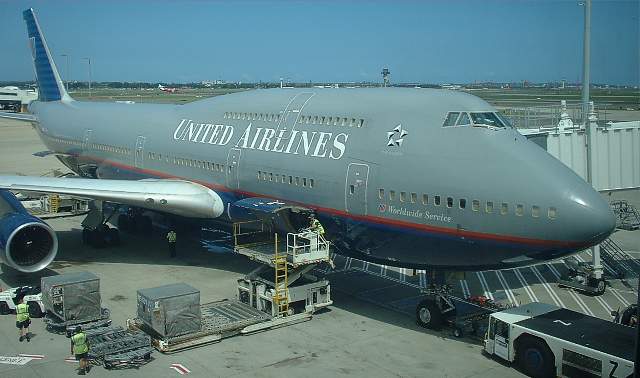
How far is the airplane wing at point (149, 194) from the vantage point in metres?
22.2

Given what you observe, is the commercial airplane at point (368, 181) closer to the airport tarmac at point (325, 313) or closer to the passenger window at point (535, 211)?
the passenger window at point (535, 211)

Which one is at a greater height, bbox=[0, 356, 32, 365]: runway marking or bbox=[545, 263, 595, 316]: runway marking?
bbox=[0, 356, 32, 365]: runway marking

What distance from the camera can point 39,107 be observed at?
126ft

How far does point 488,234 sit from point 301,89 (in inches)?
385

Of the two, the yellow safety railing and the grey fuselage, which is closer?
the grey fuselage

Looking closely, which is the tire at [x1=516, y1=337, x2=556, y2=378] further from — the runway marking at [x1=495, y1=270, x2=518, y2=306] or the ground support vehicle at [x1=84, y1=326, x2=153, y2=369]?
the ground support vehicle at [x1=84, y1=326, x2=153, y2=369]

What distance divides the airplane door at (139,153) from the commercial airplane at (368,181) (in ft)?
0.38

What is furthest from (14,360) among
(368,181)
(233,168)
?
(368,181)

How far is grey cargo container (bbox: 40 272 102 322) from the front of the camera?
55.6 ft

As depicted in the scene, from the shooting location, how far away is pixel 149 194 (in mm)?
22328

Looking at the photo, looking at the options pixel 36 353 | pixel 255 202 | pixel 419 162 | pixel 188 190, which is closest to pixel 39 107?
pixel 188 190

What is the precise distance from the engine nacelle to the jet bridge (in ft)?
21.3

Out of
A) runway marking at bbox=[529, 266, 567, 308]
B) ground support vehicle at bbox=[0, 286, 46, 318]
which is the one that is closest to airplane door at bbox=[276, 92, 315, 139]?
ground support vehicle at bbox=[0, 286, 46, 318]

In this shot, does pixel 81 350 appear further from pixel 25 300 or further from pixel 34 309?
pixel 25 300
